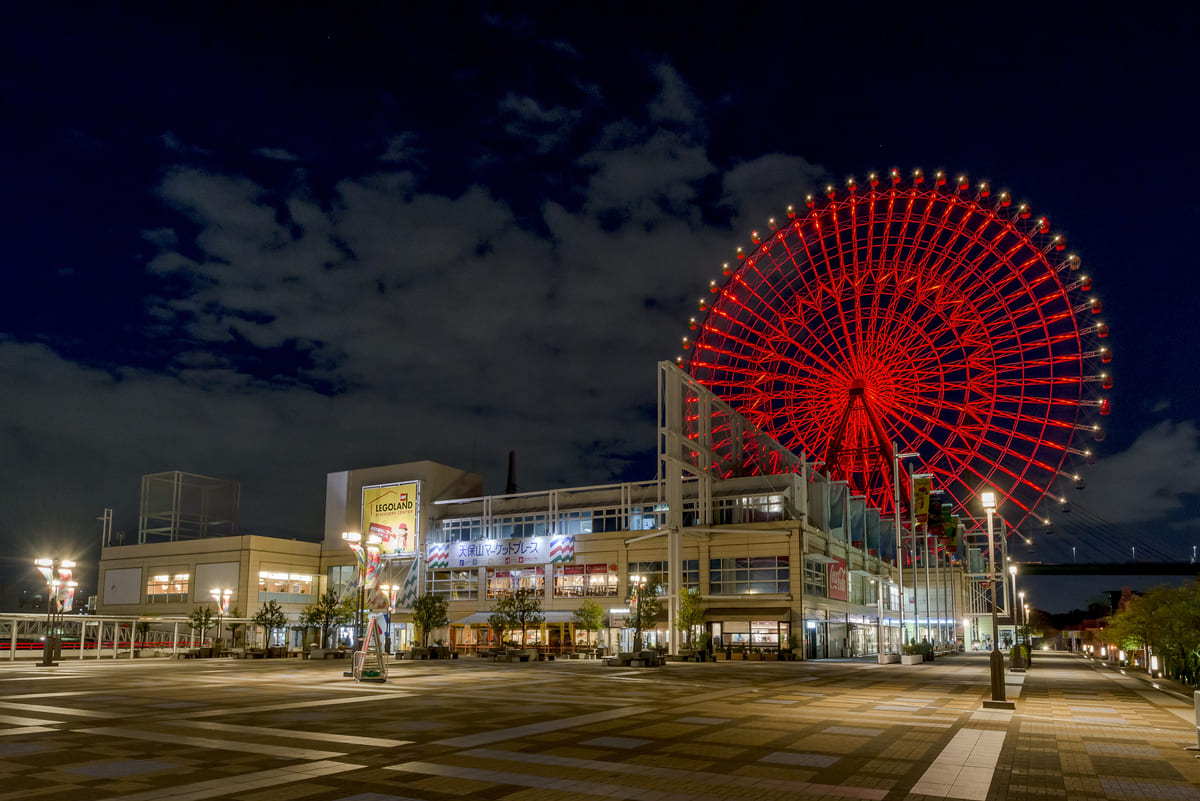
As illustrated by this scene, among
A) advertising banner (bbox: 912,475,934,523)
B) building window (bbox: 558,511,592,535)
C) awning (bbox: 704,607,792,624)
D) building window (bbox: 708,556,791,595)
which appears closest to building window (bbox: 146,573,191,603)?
building window (bbox: 558,511,592,535)

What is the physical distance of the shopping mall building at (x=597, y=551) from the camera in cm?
6650

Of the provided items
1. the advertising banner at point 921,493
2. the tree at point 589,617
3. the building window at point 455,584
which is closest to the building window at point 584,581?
the tree at point 589,617

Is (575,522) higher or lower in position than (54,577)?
higher

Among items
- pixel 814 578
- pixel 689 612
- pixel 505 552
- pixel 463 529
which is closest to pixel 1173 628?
pixel 689 612

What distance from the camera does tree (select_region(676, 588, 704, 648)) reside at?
60844 mm

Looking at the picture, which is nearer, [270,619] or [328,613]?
[328,613]

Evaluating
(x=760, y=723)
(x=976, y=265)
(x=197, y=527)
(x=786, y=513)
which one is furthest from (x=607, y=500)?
(x=760, y=723)

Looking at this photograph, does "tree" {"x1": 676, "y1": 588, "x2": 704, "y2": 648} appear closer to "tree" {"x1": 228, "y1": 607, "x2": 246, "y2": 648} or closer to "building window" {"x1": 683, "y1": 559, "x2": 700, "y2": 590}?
"building window" {"x1": 683, "y1": 559, "x2": 700, "y2": 590}

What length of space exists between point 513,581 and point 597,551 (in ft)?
28.7

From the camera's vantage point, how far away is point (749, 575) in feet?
226

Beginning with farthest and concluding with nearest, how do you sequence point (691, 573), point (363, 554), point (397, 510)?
point (397, 510) → point (691, 573) → point (363, 554)

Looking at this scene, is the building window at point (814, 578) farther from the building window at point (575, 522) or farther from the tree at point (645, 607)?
the building window at point (575, 522)

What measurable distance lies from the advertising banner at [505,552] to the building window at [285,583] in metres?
15.1

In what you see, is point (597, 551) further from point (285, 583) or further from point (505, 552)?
point (285, 583)
